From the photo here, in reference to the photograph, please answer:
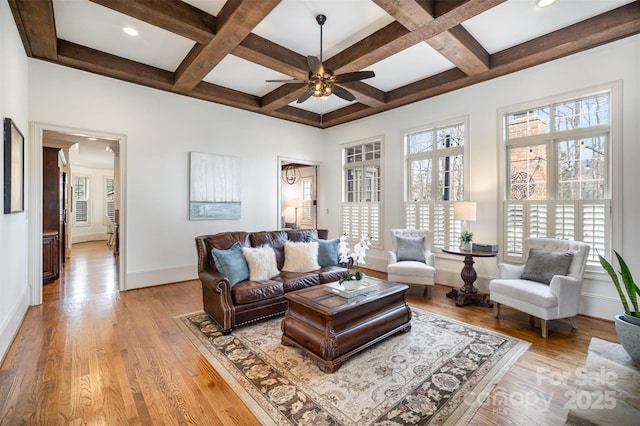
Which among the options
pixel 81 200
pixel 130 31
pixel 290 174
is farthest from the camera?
pixel 81 200

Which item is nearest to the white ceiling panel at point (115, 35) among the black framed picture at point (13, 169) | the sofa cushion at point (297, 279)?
the black framed picture at point (13, 169)

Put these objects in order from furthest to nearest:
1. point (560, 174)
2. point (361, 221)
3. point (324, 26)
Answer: point (361, 221), point (560, 174), point (324, 26)

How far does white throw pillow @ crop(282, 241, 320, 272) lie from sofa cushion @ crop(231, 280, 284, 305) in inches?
21.0

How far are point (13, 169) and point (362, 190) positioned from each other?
5358mm

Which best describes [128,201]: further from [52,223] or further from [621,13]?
[621,13]

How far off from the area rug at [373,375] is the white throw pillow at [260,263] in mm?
588

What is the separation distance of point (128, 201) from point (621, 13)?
6.60 meters

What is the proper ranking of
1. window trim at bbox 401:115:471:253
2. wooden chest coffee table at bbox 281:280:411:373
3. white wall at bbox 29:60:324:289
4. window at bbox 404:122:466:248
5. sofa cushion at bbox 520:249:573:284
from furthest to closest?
window at bbox 404:122:466:248 → window trim at bbox 401:115:471:253 → white wall at bbox 29:60:324:289 → sofa cushion at bbox 520:249:573:284 → wooden chest coffee table at bbox 281:280:411:373

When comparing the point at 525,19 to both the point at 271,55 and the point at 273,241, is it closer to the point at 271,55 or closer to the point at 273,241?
the point at 271,55

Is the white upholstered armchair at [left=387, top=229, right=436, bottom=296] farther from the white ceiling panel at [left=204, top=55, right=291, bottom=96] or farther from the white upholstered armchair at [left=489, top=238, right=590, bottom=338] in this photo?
the white ceiling panel at [left=204, top=55, right=291, bottom=96]

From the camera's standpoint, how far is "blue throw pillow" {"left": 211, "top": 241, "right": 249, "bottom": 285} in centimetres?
327

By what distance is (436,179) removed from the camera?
5.20 meters

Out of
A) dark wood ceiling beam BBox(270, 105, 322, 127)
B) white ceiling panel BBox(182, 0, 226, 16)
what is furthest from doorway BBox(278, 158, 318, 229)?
white ceiling panel BBox(182, 0, 226, 16)

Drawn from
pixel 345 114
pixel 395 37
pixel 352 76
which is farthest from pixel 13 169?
pixel 345 114
